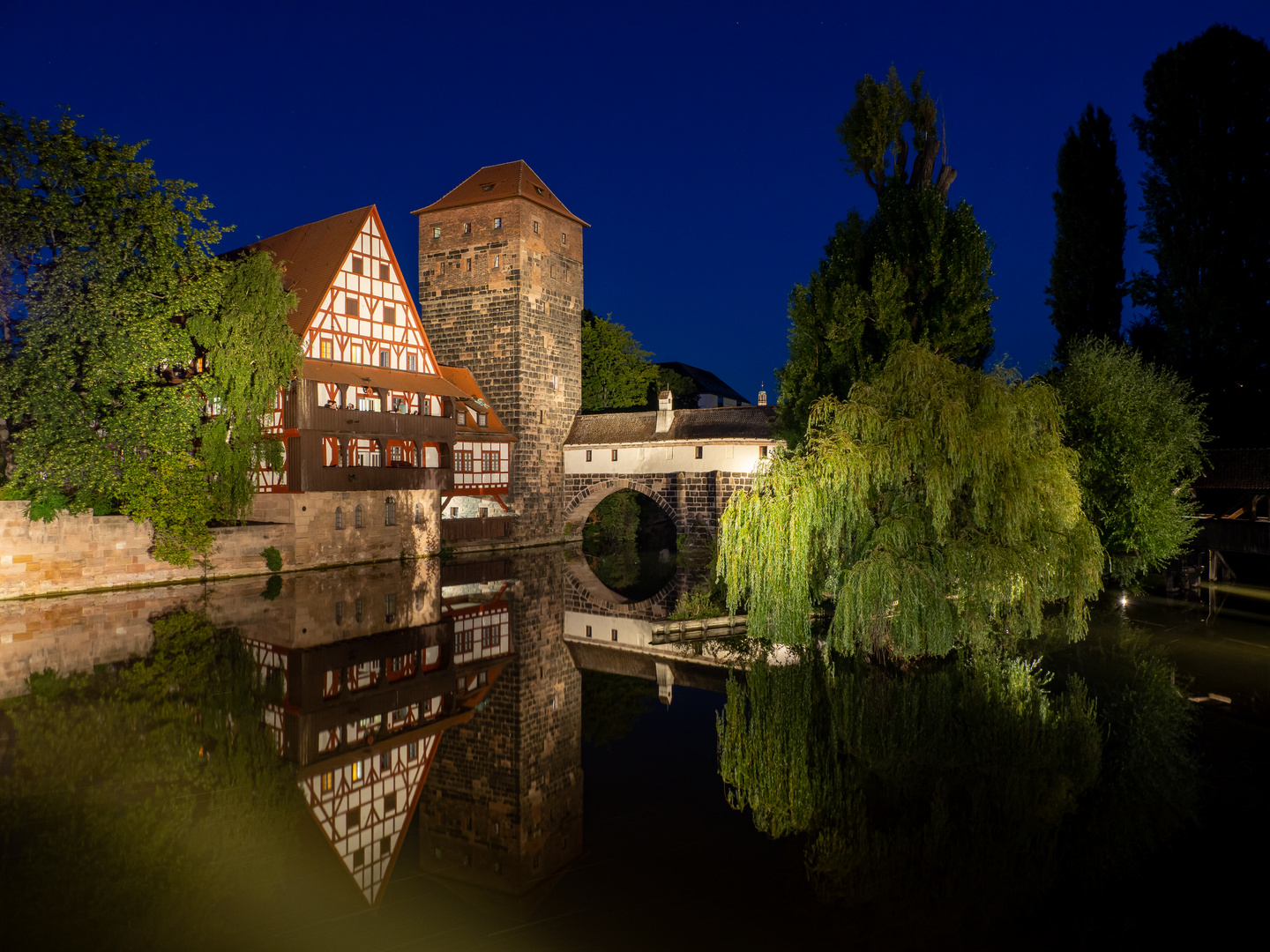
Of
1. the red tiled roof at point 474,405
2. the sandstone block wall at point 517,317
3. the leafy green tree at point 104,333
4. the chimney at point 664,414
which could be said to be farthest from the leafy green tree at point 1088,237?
the leafy green tree at point 104,333

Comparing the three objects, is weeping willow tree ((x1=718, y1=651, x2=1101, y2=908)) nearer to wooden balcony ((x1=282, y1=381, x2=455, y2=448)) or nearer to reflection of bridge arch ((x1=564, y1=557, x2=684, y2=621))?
reflection of bridge arch ((x1=564, y1=557, x2=684, y2=621))

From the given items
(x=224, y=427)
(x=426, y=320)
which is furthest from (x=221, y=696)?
(x=426, y=320)

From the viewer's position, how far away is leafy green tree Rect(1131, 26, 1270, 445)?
77.0 ft

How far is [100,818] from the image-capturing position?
21.8ft

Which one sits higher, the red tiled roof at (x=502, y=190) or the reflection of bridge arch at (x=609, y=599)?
the red tiled roof at (x=502, y=190)

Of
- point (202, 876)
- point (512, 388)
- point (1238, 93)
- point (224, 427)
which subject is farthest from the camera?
point (512, 388)

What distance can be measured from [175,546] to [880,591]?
16.4 m

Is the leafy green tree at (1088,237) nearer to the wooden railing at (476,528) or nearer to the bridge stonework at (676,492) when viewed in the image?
the bridge stonework at (676,492)

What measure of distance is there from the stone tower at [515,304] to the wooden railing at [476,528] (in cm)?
74

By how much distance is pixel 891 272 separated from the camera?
53.5 ft

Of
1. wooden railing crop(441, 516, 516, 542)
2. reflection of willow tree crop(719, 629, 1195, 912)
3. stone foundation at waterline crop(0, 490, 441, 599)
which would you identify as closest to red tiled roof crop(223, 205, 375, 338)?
stone foundation at waterline crop(0, 490, 441, 599)

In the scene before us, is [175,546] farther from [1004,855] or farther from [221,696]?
[1004,855]

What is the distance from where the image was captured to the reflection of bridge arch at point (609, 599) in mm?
18094

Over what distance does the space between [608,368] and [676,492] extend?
9.81 meters
